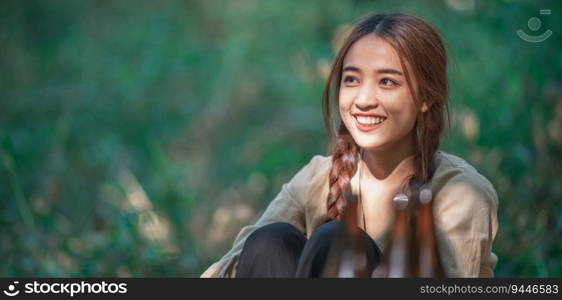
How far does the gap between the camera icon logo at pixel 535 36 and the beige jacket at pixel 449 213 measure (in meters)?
1.93

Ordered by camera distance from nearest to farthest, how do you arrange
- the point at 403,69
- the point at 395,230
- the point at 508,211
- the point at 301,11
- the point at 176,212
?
the point at 395,230 → the point at 403,69 → the point at 508,211 → the point at 176,212 → the point at 301,11

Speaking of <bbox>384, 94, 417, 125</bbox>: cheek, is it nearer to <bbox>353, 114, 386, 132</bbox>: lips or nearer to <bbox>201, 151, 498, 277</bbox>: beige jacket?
<bbox>353, 114, 386, 132</bbox>: lips

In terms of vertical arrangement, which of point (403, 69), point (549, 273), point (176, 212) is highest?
point (403, 69)

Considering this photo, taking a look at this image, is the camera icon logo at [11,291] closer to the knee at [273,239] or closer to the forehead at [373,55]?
the knee at [273,239]

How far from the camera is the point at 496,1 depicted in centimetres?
462

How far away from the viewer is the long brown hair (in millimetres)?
2592

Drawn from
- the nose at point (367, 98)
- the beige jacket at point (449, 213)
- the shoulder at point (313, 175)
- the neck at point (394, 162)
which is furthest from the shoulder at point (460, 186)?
the shoulder at point (313, 175)

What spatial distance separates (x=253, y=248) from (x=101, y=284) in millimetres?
517

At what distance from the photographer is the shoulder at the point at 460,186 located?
2479mm

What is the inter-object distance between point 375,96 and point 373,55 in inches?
4.3

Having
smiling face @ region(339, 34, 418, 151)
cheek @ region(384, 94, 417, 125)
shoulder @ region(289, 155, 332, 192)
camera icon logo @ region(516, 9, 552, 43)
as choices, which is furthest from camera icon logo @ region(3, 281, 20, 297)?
camera icon logo @ region(516, 9, 552, 43)

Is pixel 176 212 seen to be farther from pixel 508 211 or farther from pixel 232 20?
pixel 232 20

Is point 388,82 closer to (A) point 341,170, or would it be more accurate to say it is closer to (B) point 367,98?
(B) point 367,98

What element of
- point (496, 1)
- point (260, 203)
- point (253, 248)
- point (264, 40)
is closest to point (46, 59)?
point (264, 40)
